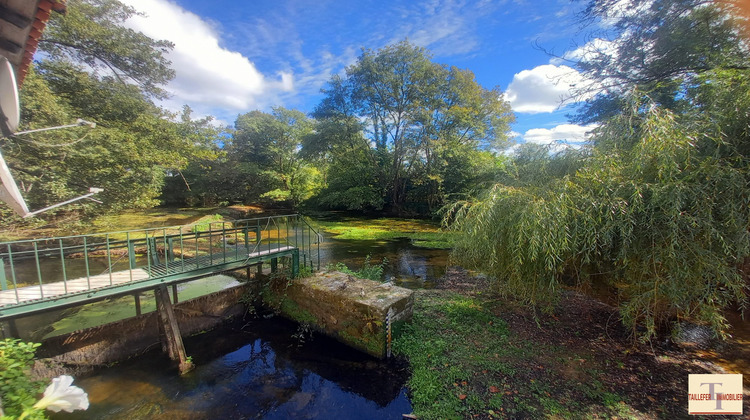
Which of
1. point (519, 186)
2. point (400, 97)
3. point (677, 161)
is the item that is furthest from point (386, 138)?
point (677, 161)

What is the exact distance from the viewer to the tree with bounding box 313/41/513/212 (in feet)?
67.3

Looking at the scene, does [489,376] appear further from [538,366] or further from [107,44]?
[107,44]

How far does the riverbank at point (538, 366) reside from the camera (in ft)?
11.6

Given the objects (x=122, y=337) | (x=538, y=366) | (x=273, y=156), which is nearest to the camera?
(x=538, y=366)

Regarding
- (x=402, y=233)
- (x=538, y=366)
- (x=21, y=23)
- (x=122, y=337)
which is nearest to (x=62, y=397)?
(x=21, y=23)

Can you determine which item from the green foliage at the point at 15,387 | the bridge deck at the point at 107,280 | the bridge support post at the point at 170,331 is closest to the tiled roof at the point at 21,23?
the green foliage at the point at 15,387

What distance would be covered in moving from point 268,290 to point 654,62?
37.3 feet

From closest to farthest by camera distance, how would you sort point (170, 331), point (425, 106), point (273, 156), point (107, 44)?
point (170, 331), point (107, 44), point (425, 106), point (273, 156)

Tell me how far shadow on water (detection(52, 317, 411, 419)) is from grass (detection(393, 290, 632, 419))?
463 millimetres

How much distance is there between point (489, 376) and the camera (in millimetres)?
4082

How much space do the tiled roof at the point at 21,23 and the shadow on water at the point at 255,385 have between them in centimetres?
435

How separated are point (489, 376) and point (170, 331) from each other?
5.40m

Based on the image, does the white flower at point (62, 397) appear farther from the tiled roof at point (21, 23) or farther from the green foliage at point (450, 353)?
the green foliage at point (450, 353)

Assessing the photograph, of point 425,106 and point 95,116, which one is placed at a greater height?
point 425,106
